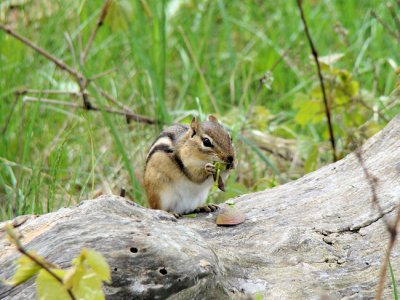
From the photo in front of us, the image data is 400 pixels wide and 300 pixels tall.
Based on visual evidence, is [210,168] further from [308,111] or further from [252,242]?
[308,111]

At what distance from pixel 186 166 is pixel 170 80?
2181mm

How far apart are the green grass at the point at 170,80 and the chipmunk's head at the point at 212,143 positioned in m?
0.51

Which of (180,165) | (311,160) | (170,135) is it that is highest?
(170,135)

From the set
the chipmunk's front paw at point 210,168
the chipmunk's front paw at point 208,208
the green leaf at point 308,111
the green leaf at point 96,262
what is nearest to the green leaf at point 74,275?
the green leaf at point 96,262

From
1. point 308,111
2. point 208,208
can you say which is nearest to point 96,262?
point 208,208

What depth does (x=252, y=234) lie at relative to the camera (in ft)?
8.84

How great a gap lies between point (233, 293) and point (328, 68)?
89.5 inches

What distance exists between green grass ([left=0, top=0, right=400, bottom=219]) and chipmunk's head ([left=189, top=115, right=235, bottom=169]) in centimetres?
51

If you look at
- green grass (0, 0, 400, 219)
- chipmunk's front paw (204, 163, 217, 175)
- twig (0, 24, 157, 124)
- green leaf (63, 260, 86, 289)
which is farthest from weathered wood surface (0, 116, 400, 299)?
twig (0, 24, 157, 124)

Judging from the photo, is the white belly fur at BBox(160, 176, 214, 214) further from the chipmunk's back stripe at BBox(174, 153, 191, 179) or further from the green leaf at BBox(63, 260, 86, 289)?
the green leaf at BBox(63, 260, 86, 289)

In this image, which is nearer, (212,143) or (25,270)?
(25,270)

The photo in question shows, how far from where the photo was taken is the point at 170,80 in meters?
5.67

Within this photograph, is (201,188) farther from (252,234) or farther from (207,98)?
(207,98)

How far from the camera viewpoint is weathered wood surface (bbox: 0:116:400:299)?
2.17 metres
